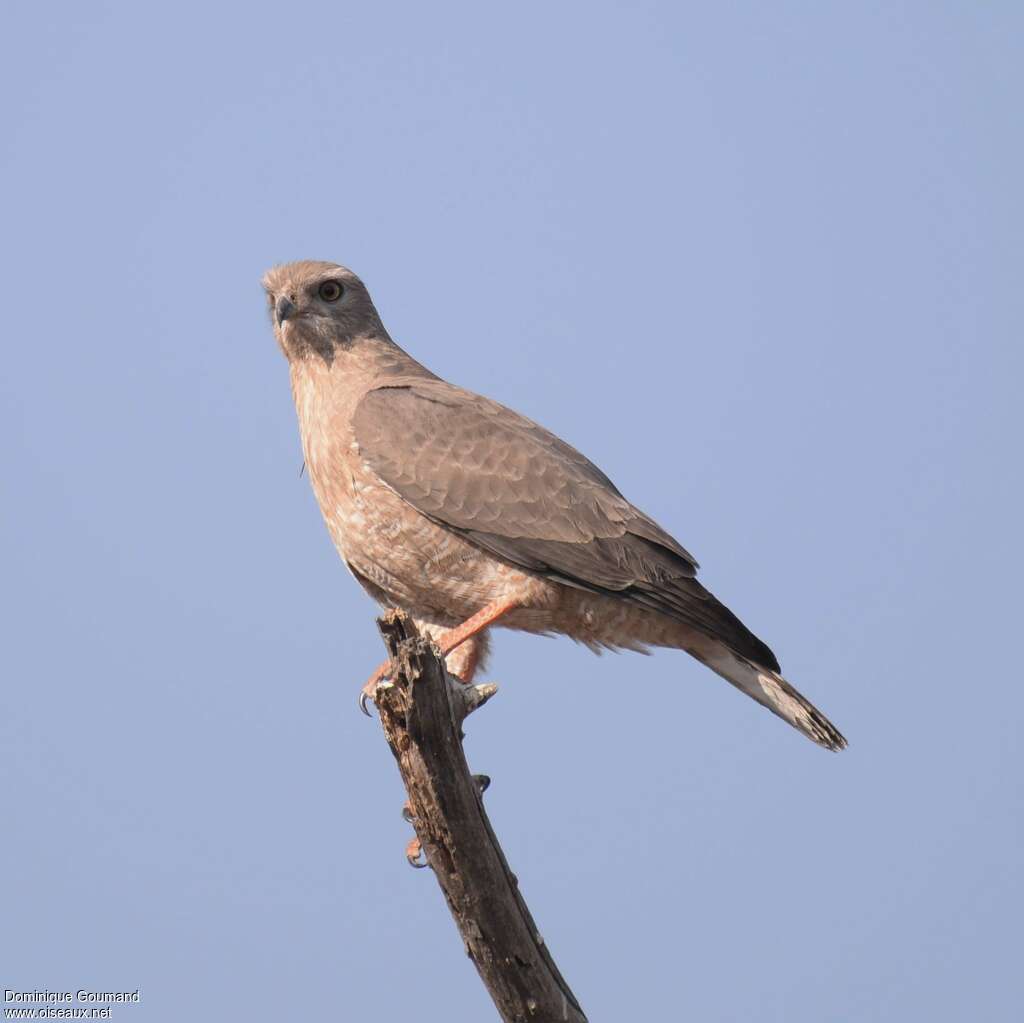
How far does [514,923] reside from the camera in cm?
607

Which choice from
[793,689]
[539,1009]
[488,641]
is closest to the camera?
[539,1009]

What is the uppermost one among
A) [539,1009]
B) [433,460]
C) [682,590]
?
[433,460]

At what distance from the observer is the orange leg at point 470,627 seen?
25.1 feet

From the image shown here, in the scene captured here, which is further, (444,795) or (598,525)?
(598,525)

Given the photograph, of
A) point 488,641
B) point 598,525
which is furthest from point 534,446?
point 488,641

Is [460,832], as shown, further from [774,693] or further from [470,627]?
[774,693]

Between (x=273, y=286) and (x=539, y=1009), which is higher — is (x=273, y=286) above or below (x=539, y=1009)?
above

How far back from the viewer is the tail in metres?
7.86

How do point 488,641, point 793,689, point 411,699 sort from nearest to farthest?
point 411,699, point 793,689, point 488,641

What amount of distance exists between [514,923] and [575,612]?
2.33m

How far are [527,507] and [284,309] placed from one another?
211 cm

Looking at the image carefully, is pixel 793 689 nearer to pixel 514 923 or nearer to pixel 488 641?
pixel 488 641

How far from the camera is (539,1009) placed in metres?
6.15

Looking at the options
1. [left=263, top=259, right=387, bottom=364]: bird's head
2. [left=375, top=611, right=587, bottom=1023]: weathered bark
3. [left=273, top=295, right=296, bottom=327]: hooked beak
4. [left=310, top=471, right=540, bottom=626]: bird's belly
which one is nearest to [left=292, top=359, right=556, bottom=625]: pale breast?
[left=310, top=471, right=540, bottom=626]: bird's belly
